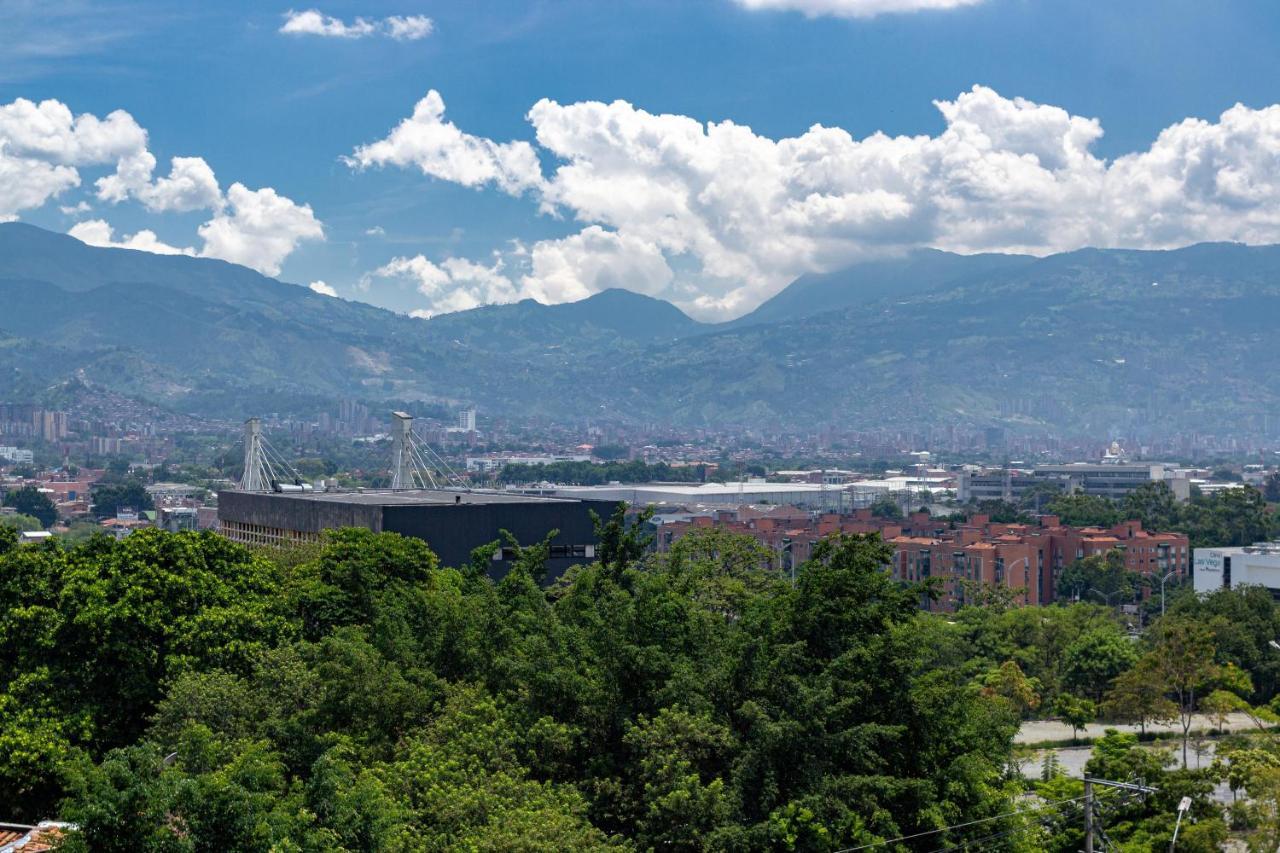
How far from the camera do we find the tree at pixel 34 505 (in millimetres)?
87938

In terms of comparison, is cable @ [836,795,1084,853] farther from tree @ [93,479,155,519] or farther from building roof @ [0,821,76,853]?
tree @ [93,479,155,519]

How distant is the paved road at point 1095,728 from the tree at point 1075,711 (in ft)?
0.98

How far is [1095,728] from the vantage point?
100 feet

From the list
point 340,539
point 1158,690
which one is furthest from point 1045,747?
point 340,539

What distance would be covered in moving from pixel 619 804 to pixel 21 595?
7538 mm

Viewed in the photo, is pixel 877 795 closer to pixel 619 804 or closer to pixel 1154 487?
pixel 619 804

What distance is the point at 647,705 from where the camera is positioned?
1423 centimetres

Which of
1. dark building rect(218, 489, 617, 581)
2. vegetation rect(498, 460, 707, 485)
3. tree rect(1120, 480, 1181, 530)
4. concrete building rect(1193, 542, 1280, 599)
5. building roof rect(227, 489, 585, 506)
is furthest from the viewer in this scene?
vegetation rect(498, 460, 707, 485)

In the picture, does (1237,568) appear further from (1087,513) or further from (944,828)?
(944,828)

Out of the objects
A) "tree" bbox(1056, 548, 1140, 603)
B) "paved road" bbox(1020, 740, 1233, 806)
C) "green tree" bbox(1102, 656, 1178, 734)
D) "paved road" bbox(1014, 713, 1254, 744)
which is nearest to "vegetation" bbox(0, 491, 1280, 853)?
"paved road" bbox(1020, 740, 1233, 806)

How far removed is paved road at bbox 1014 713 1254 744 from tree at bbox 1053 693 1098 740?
0.98 ft

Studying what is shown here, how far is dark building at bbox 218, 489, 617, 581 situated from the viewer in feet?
101

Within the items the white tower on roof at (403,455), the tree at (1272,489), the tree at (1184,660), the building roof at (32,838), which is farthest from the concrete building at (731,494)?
the building roof at (32,838)

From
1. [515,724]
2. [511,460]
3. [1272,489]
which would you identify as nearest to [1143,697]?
[515,724]
